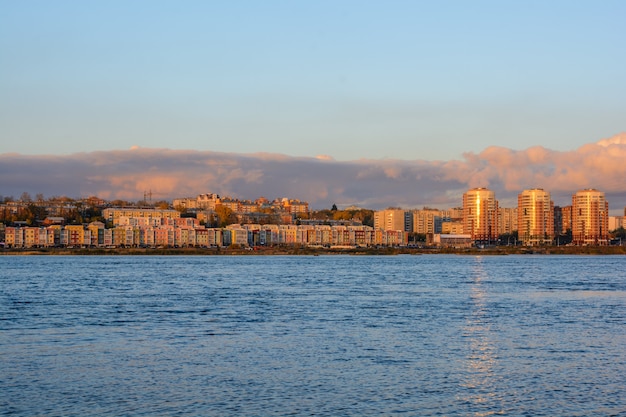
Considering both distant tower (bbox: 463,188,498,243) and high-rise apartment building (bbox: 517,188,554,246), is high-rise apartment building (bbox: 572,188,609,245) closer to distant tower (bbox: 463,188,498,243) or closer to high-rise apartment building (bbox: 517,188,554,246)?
high-rise apartment building (bbox: 517,188,554,246)

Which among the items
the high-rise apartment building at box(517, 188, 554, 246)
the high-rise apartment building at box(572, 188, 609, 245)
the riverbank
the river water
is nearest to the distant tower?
the high-rise apartment building at box(517, 188, 554, 246)

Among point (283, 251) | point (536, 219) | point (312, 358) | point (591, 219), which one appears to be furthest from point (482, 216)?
point (312, 358)

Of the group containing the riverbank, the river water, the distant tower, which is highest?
the distant tower

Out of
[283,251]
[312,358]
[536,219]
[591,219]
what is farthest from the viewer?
[536,219]

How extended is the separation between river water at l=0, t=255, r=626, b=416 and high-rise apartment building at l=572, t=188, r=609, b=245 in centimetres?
16145

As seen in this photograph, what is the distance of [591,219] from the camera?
611 feet

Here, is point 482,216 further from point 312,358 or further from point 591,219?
point 312,358

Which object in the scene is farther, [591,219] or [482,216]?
[482,216]

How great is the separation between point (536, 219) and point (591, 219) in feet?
38.3

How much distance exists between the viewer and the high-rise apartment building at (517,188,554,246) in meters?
191

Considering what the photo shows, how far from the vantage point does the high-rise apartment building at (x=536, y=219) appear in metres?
191

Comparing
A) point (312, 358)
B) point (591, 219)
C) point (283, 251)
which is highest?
point (591, 219)

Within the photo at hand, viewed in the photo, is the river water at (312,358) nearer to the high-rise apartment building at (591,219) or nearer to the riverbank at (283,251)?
the riverbank at (283,251)

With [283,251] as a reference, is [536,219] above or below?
above
